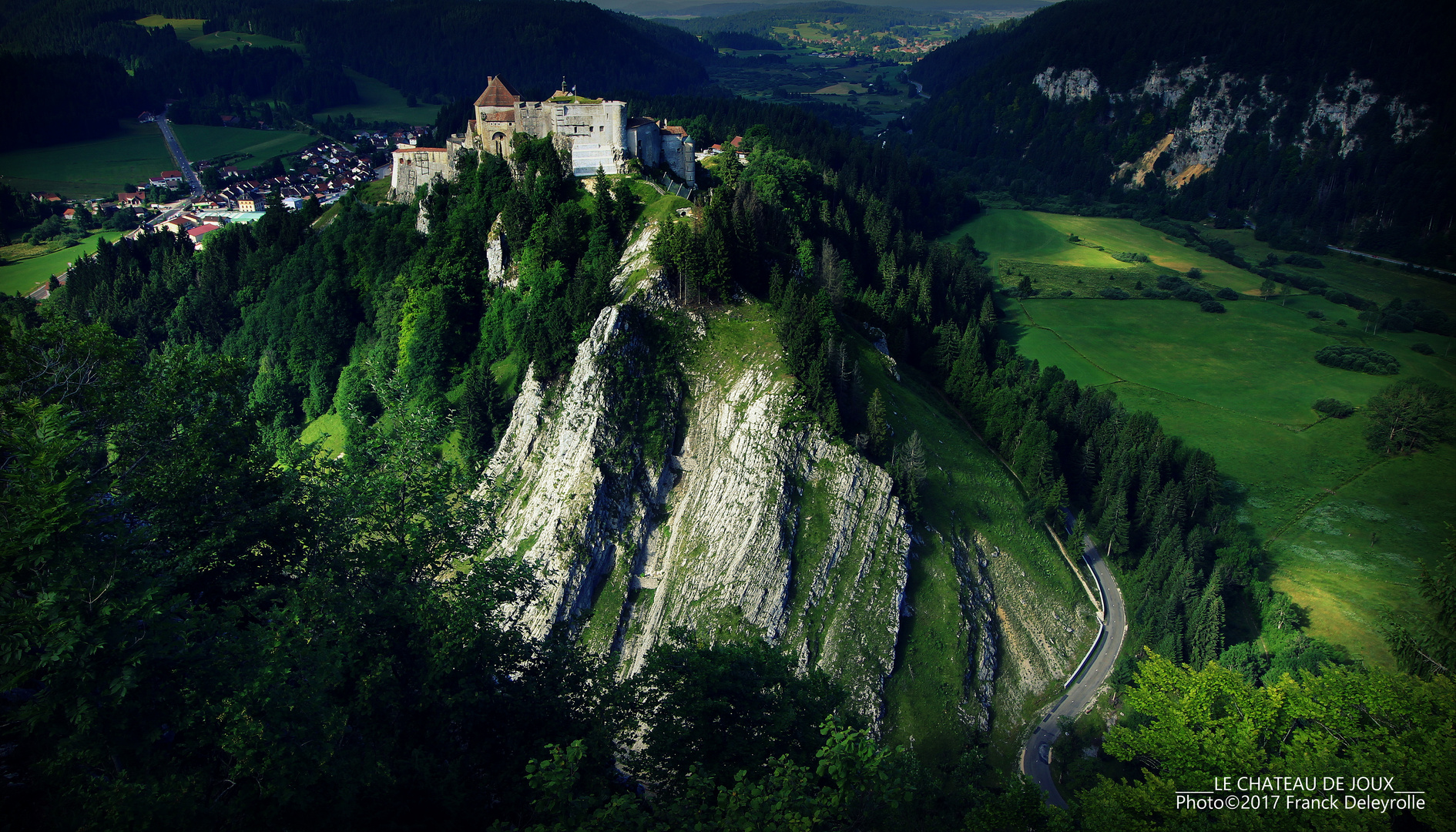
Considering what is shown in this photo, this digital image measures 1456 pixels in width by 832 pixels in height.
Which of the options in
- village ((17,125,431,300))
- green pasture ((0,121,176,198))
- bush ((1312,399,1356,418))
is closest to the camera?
bush ((1312,399,1356,418))

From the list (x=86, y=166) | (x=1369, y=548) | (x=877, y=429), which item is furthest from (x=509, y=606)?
(x=86, y=166)

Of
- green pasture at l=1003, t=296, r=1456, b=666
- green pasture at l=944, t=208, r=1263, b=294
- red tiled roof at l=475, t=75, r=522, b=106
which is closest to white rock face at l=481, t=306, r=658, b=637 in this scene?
red tiled roof at l=475, t=75, r=522, b=106

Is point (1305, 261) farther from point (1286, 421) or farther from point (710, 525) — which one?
point (710, 525)

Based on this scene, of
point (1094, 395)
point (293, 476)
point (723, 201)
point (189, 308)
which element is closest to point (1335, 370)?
point (1094, 395)

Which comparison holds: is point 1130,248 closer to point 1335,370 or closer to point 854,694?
point 1335,370

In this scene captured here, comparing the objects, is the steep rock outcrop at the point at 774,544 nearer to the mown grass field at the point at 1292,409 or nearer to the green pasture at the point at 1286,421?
the mown grass field at the point at 1292,409

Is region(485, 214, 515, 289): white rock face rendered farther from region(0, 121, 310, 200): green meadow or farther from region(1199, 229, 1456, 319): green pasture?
region(1199, 229, 1456, 319): green pasture
